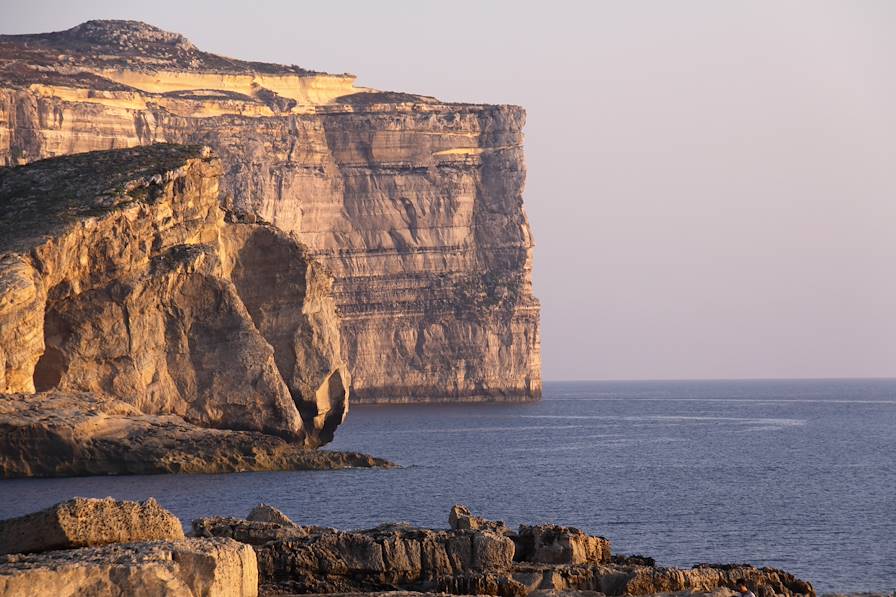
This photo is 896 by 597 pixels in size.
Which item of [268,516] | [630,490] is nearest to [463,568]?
[268,516]

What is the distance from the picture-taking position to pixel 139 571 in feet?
50.8

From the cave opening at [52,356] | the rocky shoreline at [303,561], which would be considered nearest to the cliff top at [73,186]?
the cave opening at [52,356]

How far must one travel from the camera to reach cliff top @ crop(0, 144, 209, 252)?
58.7m

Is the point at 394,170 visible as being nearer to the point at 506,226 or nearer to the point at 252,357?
the point at 506,226

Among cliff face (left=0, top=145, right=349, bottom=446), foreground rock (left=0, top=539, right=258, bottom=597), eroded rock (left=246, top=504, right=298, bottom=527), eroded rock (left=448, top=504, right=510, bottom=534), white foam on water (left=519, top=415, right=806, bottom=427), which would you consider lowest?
white foam on water (left=519, top=415, right=806, bottom=427)

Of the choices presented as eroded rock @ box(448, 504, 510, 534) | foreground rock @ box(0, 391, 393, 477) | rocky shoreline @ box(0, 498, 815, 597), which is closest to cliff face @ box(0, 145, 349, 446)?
foreground rock @ box(0, 391, 393, 477)

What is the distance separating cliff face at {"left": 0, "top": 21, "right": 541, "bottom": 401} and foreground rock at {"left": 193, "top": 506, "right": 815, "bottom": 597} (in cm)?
9915

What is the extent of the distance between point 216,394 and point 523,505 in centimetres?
1628

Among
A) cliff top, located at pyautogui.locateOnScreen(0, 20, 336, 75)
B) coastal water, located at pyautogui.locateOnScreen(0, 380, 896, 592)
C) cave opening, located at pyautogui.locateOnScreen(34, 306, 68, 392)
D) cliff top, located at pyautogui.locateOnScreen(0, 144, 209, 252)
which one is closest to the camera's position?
coastal water, located at pyautogui.locateOnScreen(0, 380, 896, 592)

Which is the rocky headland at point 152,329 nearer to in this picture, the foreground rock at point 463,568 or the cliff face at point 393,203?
the foreground rock at point 463,568

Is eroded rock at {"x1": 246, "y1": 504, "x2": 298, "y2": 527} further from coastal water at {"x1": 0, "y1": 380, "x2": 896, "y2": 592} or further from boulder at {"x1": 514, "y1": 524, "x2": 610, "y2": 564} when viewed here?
coastal water at {"x1": 0, "y1": 380, "x2": 896, "y2": 592}

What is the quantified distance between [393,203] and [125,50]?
26.3 meters

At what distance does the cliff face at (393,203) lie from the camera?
12669 centimetres

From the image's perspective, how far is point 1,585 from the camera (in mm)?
14758
